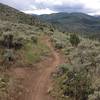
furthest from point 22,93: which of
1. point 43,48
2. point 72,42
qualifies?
point 72,42

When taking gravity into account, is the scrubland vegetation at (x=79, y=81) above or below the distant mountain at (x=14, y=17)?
below

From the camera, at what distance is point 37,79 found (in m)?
15.4

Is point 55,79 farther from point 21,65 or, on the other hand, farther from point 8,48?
point 8,48

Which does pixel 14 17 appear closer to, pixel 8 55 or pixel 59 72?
pixel 8 55

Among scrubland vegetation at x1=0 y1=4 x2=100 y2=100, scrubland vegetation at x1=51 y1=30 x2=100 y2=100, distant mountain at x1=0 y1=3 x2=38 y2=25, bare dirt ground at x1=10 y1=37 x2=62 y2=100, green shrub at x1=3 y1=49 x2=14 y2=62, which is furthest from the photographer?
distant mountain at x1=0 y1=3 x2=38 y2=25

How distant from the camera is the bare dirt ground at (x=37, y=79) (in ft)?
43.3

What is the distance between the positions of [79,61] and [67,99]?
3823 mm

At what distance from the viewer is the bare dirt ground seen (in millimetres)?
13211

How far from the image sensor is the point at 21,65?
16859 millimetres

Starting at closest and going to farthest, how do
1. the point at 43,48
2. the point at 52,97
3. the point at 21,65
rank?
1. the point at 52,97
2. the point at 21,65
3. the point at 43,48

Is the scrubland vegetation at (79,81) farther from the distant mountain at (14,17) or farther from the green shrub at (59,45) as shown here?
the distant mountain at (14,17)

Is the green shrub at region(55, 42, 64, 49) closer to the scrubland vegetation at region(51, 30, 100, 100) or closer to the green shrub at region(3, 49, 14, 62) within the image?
the green shrub at region(3, 49, 14, 62)

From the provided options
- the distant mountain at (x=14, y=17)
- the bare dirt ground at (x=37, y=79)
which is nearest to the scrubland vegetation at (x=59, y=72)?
the bare dirt ground at (x=37, y=79)

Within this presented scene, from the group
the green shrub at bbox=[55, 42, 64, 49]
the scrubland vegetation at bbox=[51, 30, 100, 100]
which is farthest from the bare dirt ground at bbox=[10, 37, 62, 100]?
the green shrub at bbox=[55, 42, 64, 49]
